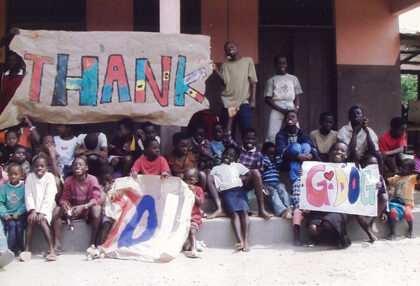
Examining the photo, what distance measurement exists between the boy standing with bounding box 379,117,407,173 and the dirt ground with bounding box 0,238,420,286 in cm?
169

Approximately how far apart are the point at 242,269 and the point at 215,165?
1802mm

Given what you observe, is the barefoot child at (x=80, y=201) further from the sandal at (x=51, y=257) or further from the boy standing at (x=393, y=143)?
the boy standing at (x=393, y=143)

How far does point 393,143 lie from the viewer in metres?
6.95

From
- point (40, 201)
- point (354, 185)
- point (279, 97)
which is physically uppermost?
point (279, 97)

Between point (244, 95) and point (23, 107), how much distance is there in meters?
2.86

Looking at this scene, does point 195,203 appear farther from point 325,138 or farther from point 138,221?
point 325,138

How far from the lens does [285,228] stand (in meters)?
5.69

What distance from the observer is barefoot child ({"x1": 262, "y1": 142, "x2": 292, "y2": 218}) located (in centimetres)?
582

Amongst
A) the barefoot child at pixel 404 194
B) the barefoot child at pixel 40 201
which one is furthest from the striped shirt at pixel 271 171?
the barefoot child at pixel 40 201

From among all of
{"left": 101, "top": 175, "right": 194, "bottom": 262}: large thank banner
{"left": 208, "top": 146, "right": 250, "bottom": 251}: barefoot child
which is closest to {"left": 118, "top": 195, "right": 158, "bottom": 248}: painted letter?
{"left": 101, "top": 175, "right": 194, "bottom": 262}: large thank banner

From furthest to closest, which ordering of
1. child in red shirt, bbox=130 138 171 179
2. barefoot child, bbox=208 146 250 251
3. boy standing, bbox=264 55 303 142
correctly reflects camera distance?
1. boy standing, bbox=264 55 303 142
2. child in red shirt, bbox=130 138 171 179
3. barefoot child, bbox=208 146 250 251

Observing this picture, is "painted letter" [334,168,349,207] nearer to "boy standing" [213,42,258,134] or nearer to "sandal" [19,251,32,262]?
"boy standing" [213,42,258,134]

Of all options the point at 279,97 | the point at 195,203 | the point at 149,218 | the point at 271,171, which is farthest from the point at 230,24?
the point at 149,218

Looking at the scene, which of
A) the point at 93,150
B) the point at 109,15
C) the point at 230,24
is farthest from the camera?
the point at 230,24
